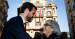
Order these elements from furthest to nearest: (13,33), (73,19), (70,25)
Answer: (70,25) < (73,19) < (13,33)

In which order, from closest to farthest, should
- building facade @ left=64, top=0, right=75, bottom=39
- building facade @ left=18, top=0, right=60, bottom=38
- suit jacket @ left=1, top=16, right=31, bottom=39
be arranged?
suit jacket @ left=1, top=16, right=31, bottom=39 → building facade @ left=64, top=0, right=75, bottom=39 → building facade @ left=18, top=0, right=60, bottom=38

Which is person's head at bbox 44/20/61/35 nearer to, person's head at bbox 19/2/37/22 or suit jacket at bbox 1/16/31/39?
person's head at bbox 19/2/37/22

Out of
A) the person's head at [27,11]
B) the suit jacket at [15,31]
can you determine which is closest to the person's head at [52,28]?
the person's head at [27,11]

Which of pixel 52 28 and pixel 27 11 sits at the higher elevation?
pixel 27 11

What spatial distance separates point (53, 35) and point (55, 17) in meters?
19.5

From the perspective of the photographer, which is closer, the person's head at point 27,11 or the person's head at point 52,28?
the person's head at point 27,11

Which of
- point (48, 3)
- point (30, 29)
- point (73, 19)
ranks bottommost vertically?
point (30, 29)

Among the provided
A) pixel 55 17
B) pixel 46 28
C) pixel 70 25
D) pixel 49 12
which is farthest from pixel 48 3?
pixel 46 28

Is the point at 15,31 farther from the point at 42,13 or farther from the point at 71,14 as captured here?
the point at 42,13

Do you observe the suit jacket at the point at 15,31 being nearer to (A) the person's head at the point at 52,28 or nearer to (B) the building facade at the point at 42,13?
(A) the person's head at the point at 52,28

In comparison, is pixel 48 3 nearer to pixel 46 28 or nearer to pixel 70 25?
pixel 70 25

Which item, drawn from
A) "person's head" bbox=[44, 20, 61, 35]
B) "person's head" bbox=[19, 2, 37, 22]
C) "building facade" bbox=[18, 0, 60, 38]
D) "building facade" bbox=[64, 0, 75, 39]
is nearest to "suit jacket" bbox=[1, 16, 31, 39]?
"person's head" bbox=[19, 2, 37, 22]

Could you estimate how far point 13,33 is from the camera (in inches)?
60.6

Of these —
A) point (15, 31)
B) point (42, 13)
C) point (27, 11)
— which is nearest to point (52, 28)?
point (27, 11)
